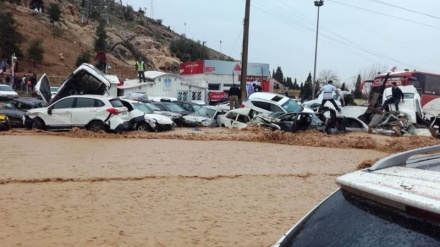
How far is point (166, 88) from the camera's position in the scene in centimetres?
3750

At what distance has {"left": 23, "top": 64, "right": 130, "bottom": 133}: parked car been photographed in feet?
47.9

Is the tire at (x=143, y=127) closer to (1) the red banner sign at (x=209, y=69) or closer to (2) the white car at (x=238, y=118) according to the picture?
(2) the white car at (x=238, y=118)

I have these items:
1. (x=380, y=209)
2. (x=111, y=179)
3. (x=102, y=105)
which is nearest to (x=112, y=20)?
(x=102, y=105)

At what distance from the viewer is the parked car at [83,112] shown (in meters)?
14.6

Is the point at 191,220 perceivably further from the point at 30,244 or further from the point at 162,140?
the point at 162,140

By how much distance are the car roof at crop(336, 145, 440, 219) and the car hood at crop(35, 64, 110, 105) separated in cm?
1427

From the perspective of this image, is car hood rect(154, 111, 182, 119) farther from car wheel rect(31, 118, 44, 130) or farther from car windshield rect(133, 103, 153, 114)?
car wheel rect(31, 118, 44, 130)

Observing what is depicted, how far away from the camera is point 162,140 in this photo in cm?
1370

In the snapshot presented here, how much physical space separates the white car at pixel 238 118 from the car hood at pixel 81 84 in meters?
4.97

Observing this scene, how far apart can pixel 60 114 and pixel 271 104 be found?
842 cm

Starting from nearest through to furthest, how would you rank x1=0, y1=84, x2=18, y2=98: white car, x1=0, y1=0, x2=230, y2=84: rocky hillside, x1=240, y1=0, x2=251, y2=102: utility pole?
x1=240, y1=0, x2=251, y2=102: utility pole
x1=0, y1=84, x2=18, y2=98: white car
x1=0, y1=0, x2=230, y2=84: rocky hillside

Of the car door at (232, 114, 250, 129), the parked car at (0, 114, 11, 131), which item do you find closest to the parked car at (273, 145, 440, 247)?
the car door at (232, 114, 250, 129)

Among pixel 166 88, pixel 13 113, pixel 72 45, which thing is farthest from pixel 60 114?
pixel 72 45

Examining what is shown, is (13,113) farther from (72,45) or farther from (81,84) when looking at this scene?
(72,45)
